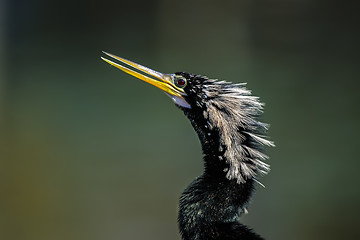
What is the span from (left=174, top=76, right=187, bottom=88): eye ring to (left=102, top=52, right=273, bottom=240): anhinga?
0.25ft

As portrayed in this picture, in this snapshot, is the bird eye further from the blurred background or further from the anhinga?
the blurred background

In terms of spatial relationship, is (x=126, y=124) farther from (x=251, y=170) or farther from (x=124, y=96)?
(x=251, y=170)

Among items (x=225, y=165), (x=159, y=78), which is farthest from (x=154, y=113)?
(x=225, y=165)

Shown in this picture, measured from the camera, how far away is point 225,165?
65.6 inches

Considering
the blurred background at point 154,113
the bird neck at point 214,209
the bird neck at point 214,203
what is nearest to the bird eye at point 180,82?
the bird neck at point 214,203

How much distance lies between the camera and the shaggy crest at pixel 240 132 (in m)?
1.64

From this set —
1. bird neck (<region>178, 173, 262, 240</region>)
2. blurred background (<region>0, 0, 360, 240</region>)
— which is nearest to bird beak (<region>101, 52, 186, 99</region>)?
bird neck (<region>178, 173, 262, 240</region>)

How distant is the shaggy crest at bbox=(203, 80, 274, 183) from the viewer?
5.38ft

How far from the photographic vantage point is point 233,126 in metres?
1.64

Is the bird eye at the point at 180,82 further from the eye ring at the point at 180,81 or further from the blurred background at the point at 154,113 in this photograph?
the blurred background at the point at 154,113

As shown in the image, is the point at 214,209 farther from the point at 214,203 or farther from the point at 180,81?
the point at 180,81
